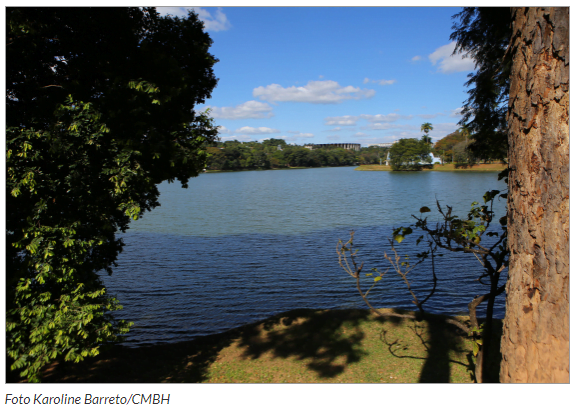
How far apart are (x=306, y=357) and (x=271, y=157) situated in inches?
5390

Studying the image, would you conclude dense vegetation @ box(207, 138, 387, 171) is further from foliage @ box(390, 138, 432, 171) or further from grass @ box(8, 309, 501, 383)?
grass @ box(8, 309, 501, 383)

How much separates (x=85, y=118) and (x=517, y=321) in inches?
Result: 226

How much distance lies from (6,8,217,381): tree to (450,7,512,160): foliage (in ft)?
19.3

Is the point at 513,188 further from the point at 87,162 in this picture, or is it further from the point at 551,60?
the point at 87,162

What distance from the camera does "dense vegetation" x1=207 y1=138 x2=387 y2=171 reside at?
374 feet

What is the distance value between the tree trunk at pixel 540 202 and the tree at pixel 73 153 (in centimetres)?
→ 458

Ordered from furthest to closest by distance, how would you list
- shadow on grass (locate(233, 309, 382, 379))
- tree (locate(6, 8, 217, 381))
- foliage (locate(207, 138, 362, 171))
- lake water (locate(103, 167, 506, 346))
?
1. foliage (locate(207, 138, 362, 171))
2. lake water (locate(103, 167, 506, 346))
3. shadow on grass (locate(233, 309, 382, 379))
4. tree (locate(6, 8, 217, 381))

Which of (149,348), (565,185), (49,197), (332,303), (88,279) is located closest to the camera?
(565,185)

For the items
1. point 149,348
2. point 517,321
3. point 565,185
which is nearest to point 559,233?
Answer: point 565,185

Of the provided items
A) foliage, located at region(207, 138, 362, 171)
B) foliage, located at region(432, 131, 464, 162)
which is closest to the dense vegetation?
foliage, located at region(207, 138, 362, 171)

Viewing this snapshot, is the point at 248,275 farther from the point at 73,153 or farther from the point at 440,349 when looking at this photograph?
the point at 73,153

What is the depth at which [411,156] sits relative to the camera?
4151 inches

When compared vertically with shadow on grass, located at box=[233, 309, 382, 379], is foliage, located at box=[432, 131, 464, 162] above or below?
above

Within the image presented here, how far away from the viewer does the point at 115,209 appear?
5.89m
